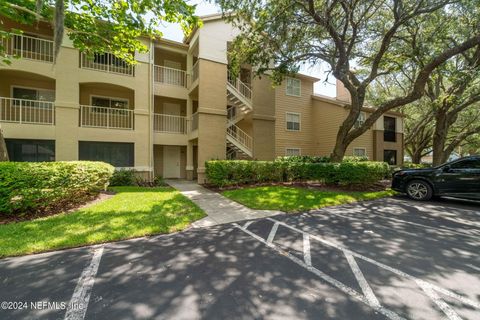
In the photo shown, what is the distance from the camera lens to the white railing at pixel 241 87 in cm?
1548

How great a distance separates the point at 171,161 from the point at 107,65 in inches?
275

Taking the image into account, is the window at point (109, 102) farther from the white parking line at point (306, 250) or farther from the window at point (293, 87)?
the white parking line at point (306, 250)

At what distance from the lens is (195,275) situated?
3.53 metres

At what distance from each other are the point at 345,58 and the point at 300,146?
9.24 metres

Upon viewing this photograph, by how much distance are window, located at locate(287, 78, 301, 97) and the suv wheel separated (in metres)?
12.2

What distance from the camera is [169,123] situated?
15.2 m

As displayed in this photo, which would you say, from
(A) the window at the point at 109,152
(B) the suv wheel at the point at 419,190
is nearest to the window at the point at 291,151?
(B) the suv wheel at the point at 419,190

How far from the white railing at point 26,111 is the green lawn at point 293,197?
32.9ft

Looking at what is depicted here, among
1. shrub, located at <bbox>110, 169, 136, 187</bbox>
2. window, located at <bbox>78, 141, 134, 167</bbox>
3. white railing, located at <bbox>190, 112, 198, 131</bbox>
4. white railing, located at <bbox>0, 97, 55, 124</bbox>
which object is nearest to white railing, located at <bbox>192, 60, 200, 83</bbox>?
white railing, located at <bbox>190, 112, 198, 131</bbox>

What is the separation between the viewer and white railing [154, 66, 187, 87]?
48.8 feet

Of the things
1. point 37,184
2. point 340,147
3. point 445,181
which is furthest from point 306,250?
point 340,147

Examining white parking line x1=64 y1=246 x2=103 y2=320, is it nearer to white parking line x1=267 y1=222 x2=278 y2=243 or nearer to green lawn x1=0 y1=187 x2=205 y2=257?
green lawn x1=0 y1=187 x2=205 y2=257

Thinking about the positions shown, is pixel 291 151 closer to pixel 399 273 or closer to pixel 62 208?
pixel 62 208

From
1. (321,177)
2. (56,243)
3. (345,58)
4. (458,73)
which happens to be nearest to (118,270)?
(56,243)
